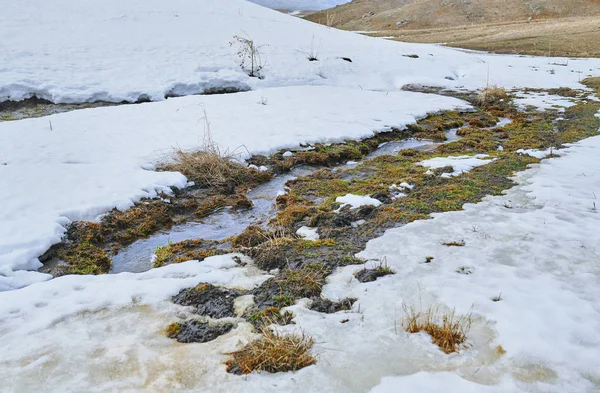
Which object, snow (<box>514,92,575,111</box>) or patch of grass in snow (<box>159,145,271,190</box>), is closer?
patch of grass in snow (<box>159,145,271,190</box>)

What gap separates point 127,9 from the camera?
2039 cm

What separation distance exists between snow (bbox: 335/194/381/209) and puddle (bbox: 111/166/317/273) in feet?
3.77

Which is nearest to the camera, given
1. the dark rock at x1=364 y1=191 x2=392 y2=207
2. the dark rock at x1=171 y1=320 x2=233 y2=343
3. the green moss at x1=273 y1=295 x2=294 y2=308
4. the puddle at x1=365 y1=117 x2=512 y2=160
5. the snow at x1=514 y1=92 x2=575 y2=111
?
the dark rock at x1=171 y1=320 x2=233 y2=343

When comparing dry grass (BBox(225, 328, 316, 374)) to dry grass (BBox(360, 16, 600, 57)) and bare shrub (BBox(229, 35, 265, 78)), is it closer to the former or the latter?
bare shrub (BBox(229, 35, 265, 78))

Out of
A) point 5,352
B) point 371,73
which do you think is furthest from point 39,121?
point 371,73

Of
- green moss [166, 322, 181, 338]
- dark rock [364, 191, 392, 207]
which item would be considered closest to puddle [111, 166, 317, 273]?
green moss [166, 322, 181, 338]

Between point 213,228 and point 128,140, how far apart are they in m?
4.24

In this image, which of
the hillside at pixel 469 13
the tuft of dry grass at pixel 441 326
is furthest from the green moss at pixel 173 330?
the hillside at pixel 469 13

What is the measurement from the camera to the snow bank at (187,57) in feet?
44.3

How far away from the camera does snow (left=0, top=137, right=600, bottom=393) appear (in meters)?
2.93

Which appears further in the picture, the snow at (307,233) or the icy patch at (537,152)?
the icy patch at (537,152)

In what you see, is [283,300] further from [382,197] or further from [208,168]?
[208,168]

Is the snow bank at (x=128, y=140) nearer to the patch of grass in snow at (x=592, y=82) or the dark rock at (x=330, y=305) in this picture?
the dark rock at (x=330, y=305)

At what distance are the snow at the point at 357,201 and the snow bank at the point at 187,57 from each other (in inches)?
359
